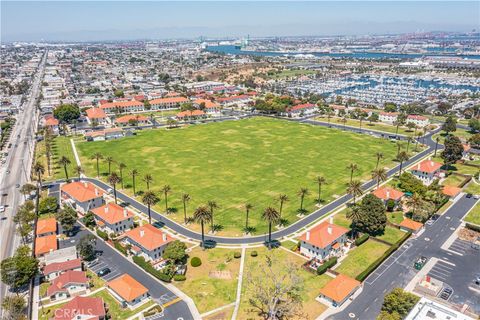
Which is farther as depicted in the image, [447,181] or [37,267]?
[447,181]

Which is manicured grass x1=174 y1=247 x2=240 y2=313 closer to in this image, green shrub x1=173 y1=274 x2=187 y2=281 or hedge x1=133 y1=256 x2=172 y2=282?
green shrub x1=173 y1=274 x2=187 y2=281

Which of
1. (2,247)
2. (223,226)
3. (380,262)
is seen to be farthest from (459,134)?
(2,247)

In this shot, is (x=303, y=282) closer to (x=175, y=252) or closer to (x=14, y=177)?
(x=175, y=252)

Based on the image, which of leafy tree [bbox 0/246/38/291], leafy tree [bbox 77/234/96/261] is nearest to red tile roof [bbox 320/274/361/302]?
leafy tree [bbox 77/234/96/261]

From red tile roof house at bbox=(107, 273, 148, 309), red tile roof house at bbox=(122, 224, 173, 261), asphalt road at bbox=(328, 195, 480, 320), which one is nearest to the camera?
asphalt road at bbox=(328, 195, 480, 320)

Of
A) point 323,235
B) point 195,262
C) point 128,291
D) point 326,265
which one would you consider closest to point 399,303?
point 326,265

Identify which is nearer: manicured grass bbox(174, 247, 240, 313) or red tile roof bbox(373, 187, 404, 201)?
manicured grass bbox(174, 247, 240, 313)

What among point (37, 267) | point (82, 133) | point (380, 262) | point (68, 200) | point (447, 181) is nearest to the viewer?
point (37, 267)

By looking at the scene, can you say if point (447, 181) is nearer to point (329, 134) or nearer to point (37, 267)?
point (329, 134)
